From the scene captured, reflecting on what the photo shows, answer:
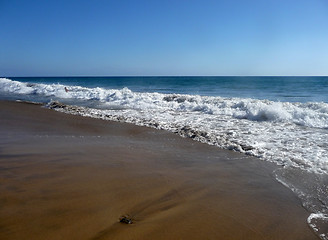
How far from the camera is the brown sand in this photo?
245cm

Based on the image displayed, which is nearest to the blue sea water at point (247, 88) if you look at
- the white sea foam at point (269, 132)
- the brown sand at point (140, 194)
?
the white sea foam at point (269, 132)

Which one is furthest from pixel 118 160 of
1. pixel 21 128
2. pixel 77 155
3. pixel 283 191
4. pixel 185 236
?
pixel 21 128

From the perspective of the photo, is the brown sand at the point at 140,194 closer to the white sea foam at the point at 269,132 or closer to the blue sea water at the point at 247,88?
the white sea foam at the point at 269,132

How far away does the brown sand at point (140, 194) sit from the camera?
96.3 inches

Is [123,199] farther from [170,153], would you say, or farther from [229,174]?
[170,153]

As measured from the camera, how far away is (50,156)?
4.60m

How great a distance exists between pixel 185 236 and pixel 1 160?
3738 millimetres

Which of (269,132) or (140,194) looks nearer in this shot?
(140,194)

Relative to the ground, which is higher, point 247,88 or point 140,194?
point 247,88

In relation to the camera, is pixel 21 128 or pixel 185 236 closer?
pixel 185 236

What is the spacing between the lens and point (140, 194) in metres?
3.19

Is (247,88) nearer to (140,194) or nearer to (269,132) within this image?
(269,132)

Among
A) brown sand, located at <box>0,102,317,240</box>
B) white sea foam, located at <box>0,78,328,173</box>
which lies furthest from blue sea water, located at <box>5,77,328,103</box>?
brown sand, located at <box>0,102,317,240</box>

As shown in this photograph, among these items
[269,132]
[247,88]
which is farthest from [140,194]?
[247,88]
